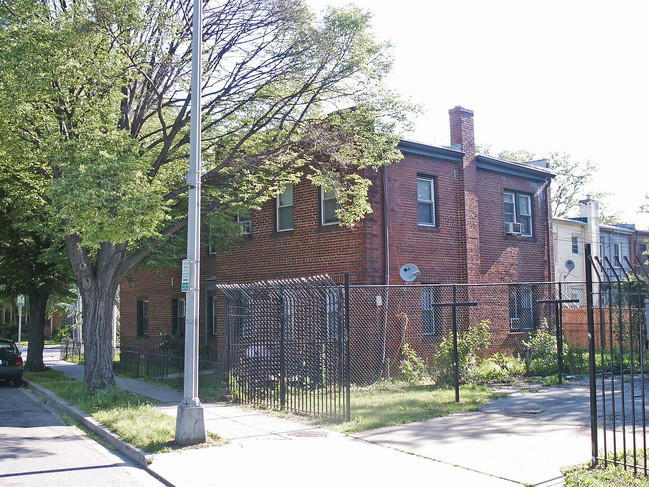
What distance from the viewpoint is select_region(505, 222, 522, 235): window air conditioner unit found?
19359 mm

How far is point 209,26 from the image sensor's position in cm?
1315

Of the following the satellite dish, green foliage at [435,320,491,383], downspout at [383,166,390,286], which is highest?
downspout at [383,166,390,286]

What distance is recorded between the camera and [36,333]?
21.7 meters

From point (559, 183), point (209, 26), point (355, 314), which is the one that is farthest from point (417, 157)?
point (559, 183)

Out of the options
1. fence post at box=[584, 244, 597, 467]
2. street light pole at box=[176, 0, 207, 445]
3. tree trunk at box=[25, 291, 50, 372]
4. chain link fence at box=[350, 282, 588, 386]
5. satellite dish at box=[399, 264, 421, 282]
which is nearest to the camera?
fence post at box=[584, 244, 597, 467]

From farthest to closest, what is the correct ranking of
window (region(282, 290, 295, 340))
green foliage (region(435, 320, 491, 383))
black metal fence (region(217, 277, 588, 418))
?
green foliage (region(435, 320, 491, 383)) → window (region(282, 290, 295, 340)) → black metal fence (region(217, 277, 588, 418))

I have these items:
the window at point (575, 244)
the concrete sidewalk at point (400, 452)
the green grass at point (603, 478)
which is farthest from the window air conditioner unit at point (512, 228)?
the window at point (575, 244)

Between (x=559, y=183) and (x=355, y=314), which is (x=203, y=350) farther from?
(x=559, y=183)

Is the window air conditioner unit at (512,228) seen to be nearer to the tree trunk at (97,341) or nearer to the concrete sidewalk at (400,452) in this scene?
the concrete sidewalk at (400,452)

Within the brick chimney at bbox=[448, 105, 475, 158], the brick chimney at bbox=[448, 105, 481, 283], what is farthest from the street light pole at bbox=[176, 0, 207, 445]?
the brick chimney at bbox=[448, 105, 475, 158]

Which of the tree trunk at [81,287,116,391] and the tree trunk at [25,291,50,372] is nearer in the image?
the tree trunk at [81,287,116,391]

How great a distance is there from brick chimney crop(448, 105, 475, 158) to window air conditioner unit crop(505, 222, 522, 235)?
276 centimetres

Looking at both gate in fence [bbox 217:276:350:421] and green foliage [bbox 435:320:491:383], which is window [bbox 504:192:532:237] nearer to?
green foliage [bbox 435:320:491:383]

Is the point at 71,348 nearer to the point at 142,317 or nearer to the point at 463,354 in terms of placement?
the point at 142,317
